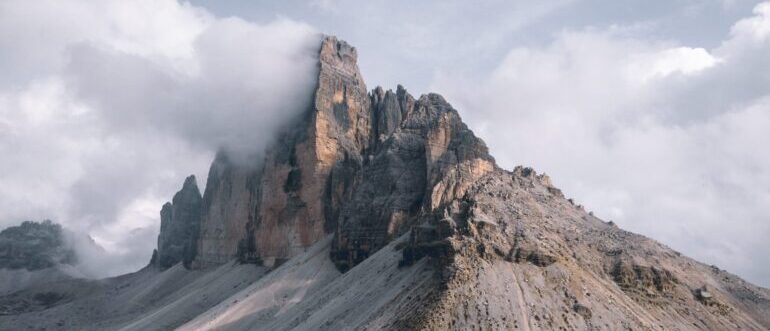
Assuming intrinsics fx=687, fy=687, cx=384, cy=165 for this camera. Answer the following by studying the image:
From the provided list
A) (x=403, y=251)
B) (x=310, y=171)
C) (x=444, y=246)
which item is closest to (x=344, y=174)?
(x=310, y=171)

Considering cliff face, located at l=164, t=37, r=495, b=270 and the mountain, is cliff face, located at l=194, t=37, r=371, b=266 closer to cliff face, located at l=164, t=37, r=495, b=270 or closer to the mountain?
cliff face, located at l=164, t=37, r=495, b=270

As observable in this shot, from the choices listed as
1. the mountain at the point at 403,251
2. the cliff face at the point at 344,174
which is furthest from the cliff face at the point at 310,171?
the mountain at the point at 403,251

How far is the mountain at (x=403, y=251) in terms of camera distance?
7569 cm

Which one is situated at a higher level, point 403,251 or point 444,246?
point 403,251

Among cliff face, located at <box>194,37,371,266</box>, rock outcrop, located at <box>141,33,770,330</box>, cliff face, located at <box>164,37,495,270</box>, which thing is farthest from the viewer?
cliff face, located at <box>194,37,371,266</box>

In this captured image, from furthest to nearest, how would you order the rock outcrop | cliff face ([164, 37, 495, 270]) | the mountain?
cliff face ([164, 37, 495, 270])
the mountain
the rock outcrop

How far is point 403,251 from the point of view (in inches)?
3649

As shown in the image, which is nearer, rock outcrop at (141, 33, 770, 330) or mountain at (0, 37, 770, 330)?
rock outcrop at (141, 33, 770, 330)

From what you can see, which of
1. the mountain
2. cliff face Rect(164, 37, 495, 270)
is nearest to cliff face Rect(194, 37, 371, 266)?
cliff face Rect(164, 37, 495, 270)

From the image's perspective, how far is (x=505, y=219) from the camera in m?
86.9

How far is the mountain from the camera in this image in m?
75.7

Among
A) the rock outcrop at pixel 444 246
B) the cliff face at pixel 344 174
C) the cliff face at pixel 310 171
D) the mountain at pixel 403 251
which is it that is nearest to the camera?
the rock outcrop at pixel 444 246

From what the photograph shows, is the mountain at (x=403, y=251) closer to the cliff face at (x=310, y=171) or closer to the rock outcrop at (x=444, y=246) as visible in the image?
the rock outcrop at (x=444, y=246)

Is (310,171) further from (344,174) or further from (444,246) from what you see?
(444,246)
